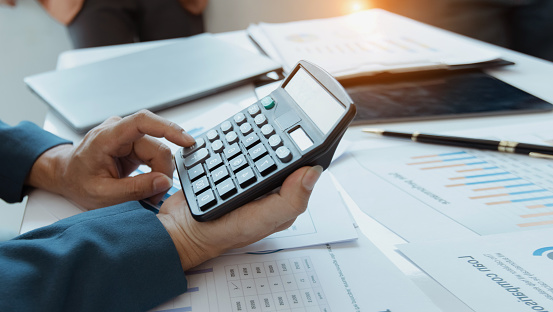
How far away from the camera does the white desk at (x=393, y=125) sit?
0.36 meters

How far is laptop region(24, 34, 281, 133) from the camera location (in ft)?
2.08

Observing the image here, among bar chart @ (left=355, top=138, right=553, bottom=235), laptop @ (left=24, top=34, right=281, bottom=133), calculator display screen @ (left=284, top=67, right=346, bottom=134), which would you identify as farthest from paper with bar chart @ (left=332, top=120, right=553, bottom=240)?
laptop @ (left=24, top=34, right=281, bottom=133)

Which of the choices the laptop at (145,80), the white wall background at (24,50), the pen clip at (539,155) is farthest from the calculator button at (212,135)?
the white wall background at (24,50)

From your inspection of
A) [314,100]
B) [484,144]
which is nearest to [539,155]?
[484,144]

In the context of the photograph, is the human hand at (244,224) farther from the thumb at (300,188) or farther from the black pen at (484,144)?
the black pen at (484,144)

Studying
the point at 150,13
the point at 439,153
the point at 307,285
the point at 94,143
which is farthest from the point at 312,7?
the point at 307,285

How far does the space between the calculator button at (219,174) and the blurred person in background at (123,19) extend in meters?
1.18

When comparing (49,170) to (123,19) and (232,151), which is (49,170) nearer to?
(232,151)

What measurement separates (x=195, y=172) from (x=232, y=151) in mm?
38

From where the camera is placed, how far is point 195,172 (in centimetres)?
42

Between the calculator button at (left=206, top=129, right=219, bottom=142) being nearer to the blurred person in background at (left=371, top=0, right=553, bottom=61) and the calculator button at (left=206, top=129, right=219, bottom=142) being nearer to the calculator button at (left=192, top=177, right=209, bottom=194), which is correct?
the calculator button at (left=192, top=177, right=209, bottom=194)

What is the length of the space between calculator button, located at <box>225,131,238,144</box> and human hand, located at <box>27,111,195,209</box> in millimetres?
42

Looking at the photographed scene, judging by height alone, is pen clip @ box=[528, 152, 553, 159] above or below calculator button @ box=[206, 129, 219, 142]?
above

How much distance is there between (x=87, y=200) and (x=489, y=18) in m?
1.15
